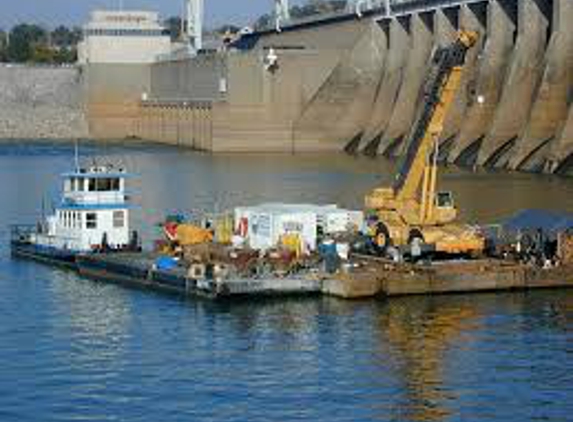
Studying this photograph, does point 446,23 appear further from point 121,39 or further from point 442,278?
point 442,278

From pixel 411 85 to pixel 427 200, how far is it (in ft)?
189

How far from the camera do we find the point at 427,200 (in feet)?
120

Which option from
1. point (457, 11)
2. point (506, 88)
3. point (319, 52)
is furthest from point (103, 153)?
point (506, 88)

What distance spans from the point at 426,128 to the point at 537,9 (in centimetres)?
4612

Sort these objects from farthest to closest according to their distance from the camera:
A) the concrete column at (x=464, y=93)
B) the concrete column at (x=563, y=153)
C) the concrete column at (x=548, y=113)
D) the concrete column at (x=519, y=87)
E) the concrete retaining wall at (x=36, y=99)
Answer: the concrete retaining wall at (x=36, y=99), the concrete column at (x=464, y=93), the concrete column at (x=519, y=87), the concrete column at (x=548, y=113), the concrete column at (x=563, y=153)

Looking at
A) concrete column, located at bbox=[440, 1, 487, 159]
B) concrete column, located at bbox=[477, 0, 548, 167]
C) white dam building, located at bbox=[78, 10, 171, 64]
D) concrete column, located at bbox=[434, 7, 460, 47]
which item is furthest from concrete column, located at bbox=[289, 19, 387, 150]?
white dam building, located at bbox=[78, 10, 171, 64]

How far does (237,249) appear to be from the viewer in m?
38.3

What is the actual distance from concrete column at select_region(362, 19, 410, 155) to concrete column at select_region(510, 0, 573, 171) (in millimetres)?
19808

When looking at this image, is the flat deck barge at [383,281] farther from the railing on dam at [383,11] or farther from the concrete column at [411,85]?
the railing on dam at [383,11]

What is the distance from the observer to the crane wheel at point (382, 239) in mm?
36688

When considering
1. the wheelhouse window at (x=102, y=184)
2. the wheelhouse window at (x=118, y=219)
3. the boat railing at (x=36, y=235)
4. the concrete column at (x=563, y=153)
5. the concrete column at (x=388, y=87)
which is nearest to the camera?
the wheelhouse window at (x=102, y=184)

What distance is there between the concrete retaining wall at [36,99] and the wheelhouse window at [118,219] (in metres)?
82.8

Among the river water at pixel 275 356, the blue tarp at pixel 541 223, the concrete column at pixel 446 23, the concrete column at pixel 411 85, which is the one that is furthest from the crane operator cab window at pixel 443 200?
the concrete column at pixel 446 23

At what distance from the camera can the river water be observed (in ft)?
79.5
